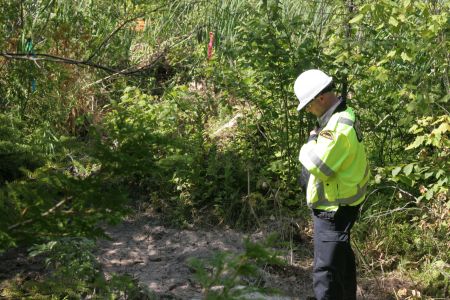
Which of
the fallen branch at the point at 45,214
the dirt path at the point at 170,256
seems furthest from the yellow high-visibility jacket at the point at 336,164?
the fallen branch at the point at 45,214

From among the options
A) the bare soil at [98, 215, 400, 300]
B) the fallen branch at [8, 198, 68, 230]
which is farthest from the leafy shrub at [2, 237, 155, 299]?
the fallen branch at [8, 198, 68, 230]

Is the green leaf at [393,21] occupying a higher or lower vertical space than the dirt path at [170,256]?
higher

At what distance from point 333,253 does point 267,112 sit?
6.66 ft

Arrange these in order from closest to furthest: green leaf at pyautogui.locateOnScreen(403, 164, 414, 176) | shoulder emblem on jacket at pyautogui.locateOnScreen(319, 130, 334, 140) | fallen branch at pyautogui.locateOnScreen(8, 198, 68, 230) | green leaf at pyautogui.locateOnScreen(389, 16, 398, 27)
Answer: fallen branch at pyautogui.locateOnScreen(8, 198, 68, 230) < shoulder emblem on jacket at pyautogui.locateOnScreen(319, 130, 334, 140) < green leaf at pyautogui.locateOnScreen(389, 16, 398, 27) < green leaf at pyautogui.locateOnScreen(403, 164, 414, 176)

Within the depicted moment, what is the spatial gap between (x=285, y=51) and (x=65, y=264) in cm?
261

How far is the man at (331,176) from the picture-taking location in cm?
430

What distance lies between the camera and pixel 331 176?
4344 mm

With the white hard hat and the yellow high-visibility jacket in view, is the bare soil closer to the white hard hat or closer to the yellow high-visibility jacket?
the yellow high-visibility jacket

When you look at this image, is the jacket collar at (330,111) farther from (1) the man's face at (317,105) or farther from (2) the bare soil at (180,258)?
(2) the bare soil at (180,258)

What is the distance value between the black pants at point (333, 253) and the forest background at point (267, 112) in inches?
38.3

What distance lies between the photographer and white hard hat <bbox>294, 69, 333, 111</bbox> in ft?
14.4

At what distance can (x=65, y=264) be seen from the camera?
4.80 m

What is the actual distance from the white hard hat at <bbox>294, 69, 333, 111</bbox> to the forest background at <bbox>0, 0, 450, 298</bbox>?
0.90m

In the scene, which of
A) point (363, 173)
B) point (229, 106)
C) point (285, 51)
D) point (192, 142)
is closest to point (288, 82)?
point (285, 51)
